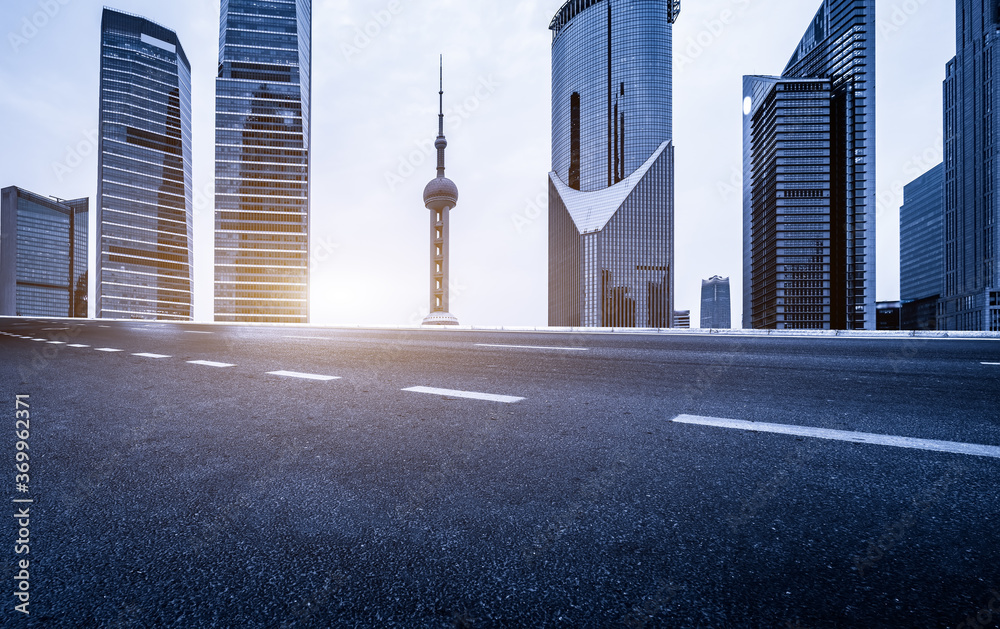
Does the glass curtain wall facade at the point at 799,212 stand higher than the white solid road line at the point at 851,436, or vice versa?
the glass curtain wall facade at the point at 799,212

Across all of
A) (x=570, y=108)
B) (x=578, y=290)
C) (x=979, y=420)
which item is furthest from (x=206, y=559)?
(x=570, y=108)

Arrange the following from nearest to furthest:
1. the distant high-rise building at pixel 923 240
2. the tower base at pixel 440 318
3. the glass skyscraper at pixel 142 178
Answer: the tower base at pixel 440 318
the glass skyscraper at pixel 142 178
the distant high-rise building at pixel 923 240

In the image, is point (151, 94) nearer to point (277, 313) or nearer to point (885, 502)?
point (277, 313)

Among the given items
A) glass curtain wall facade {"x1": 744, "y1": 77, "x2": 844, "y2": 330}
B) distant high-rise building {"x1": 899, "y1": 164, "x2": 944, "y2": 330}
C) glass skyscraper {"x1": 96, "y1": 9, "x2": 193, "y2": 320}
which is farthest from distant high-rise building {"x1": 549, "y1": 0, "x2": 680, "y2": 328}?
glass skyscraper {"x1": 96, "y1": 9, "x2": 193, "y2": 320}

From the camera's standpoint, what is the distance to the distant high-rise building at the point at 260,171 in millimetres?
123188

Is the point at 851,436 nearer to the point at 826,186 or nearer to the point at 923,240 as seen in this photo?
the point at 826,186

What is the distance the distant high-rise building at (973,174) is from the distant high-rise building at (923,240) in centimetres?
3463

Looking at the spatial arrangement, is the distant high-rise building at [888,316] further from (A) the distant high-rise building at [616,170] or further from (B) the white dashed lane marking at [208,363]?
(B) the white dashed lane marking at [208,363]

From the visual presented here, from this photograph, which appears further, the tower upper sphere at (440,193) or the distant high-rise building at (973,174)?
the distant high-rise building at (973,174)

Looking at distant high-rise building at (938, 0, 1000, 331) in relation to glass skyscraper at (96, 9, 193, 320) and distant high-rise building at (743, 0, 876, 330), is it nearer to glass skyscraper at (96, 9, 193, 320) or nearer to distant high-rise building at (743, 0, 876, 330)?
distant high-rise building at (743, 0, 876, 330)

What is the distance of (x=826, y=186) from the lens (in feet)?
Answer: 364

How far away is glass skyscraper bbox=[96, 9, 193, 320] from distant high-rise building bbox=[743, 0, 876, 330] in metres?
163

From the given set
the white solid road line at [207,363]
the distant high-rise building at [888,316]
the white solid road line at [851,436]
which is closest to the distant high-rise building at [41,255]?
the white solid road line at [207,363]

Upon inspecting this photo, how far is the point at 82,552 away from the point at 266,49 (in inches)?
6491
